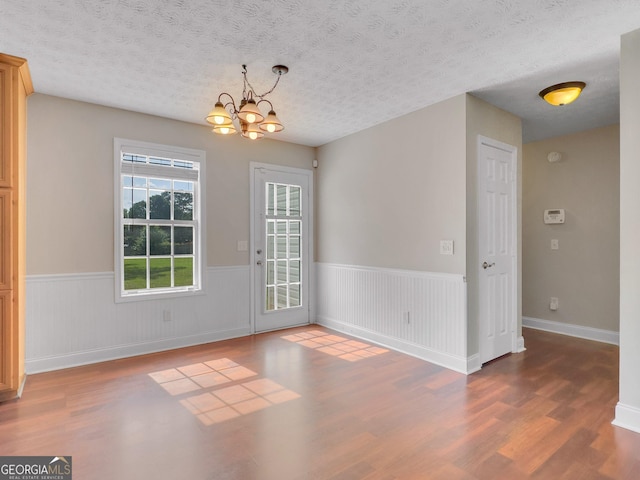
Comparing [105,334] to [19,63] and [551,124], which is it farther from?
[551,124]

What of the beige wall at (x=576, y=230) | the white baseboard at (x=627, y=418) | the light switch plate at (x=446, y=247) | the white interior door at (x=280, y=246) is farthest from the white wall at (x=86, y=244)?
the beige wall at (x=576, y=230)

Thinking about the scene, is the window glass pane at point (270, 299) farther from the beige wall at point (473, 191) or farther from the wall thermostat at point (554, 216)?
the wall thermostat at point (554, 216)

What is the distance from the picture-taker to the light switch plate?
11.4 feet

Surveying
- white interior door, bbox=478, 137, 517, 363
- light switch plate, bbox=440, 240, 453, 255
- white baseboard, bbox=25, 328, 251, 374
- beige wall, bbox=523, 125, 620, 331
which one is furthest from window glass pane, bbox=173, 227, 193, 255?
beige wall, bbox=523, 125, 620, 331

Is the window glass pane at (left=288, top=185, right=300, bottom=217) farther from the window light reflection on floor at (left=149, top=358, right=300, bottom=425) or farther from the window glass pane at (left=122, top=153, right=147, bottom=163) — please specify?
the window light reflection on floor at (left=149, top=358, right=300, bottom=425)

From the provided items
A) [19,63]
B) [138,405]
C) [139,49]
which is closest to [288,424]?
[138,405]

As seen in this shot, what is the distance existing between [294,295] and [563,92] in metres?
3.76

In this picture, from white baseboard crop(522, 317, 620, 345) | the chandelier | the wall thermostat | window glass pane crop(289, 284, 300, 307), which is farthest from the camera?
window glass pane crop(289, 284, 300, 307)

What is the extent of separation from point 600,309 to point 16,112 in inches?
243

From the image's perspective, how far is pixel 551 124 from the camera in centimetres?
416

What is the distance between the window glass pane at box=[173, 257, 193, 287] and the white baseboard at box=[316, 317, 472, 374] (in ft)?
6.42

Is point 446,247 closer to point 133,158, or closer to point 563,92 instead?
point 563,92

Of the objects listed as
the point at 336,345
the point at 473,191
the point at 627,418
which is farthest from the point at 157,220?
the point at 627,418

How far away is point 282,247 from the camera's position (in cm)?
496
